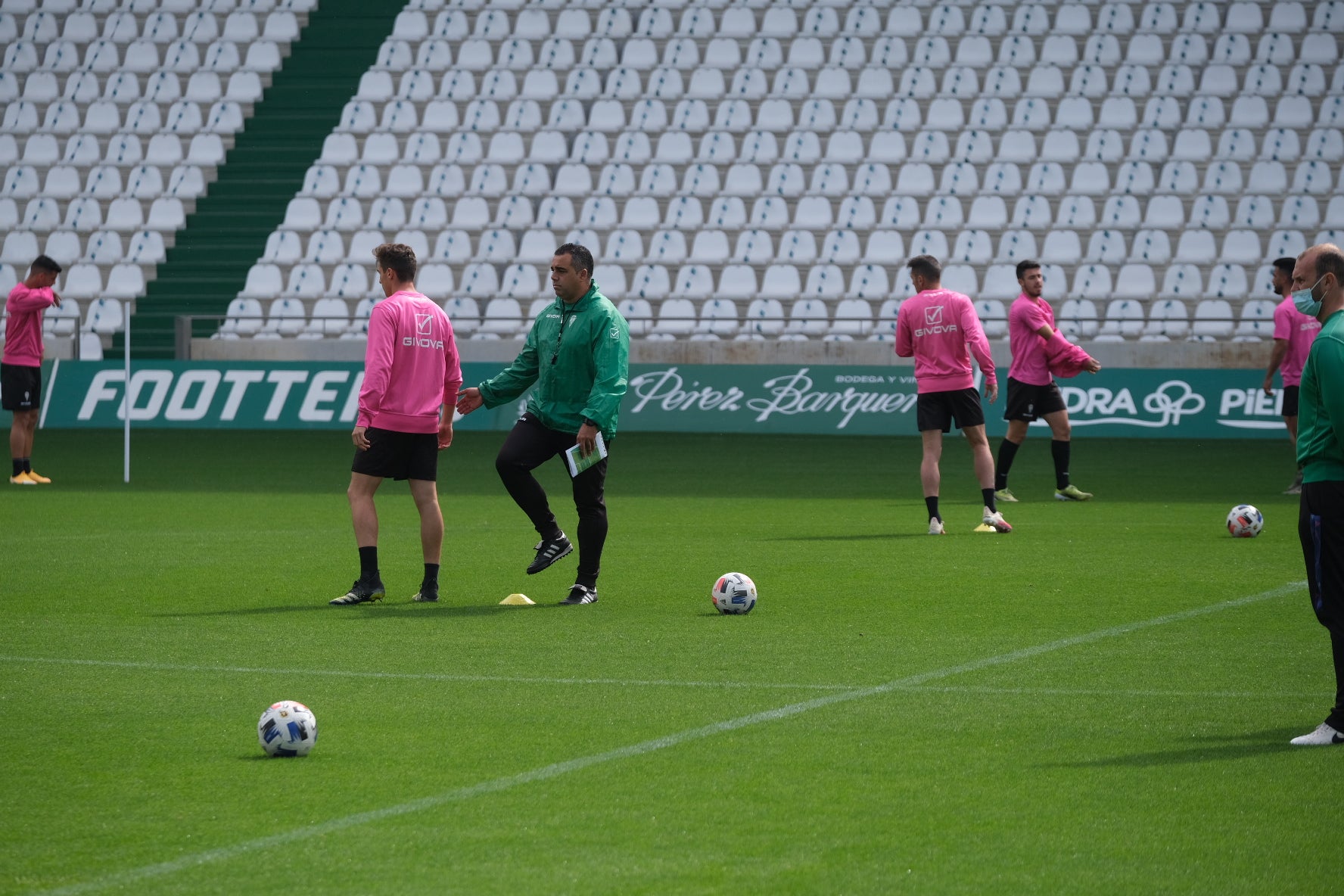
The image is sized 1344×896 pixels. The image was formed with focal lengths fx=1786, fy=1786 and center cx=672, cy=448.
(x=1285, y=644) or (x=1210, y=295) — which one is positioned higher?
(x=1210, y=295)

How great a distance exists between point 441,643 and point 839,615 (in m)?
2.10

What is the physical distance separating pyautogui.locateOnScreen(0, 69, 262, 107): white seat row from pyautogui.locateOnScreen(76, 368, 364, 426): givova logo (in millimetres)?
8229

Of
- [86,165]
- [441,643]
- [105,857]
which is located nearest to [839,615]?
[441,643]

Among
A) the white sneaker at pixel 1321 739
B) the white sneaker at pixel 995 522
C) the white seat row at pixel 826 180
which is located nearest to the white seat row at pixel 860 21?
the white seat row at pixel 826 180

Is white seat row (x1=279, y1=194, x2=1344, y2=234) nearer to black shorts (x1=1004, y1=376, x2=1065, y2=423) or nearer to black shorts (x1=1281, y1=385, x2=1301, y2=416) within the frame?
black shorts (x1=1281, y1=385, x2=1301, y2=416)

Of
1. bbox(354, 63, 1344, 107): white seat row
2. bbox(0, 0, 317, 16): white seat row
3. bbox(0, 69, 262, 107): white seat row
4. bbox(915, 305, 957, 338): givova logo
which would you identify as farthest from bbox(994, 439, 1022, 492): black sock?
bbox(0, 0, 317, 16): white seat row

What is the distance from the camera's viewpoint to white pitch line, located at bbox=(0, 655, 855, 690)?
704cm

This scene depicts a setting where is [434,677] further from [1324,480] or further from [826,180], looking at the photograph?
[826,180]

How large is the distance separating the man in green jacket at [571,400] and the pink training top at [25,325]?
32.2 feet

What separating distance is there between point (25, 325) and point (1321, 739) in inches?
611

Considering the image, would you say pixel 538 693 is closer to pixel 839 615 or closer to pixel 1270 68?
pixel 839 615

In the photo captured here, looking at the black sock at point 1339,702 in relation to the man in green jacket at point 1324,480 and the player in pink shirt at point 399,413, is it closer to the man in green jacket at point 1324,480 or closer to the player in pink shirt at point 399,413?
the man in green jacket at point 1324,480

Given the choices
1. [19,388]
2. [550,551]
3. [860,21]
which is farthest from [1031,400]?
[860,21]

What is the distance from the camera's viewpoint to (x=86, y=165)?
110 ft
